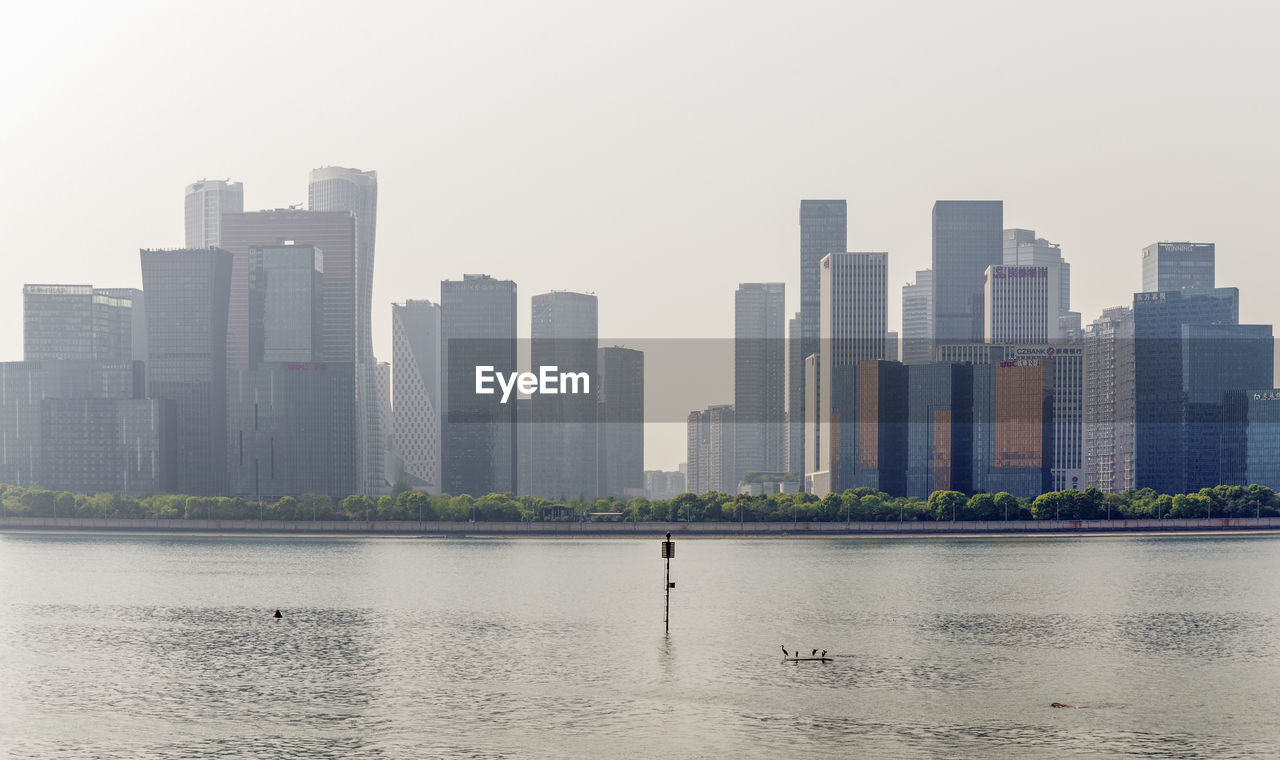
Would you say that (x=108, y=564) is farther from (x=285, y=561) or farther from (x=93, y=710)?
(x=93, y=710)

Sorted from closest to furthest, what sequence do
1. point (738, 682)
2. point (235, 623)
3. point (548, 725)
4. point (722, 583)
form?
point (548, 725) → point (738, 682) → point (235, 623) → point (722, 583)

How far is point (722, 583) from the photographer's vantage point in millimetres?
148875

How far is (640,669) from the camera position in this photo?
84.4 m

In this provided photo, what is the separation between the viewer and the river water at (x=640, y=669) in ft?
214

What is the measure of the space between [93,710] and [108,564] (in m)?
128

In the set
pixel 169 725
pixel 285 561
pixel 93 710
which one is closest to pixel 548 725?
pixel 169 725

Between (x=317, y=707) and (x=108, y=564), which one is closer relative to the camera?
(x=317, y=707)

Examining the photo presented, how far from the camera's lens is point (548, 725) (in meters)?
68.0

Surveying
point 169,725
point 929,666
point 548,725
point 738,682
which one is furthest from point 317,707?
point 929,666

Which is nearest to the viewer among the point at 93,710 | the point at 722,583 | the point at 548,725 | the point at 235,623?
the point at 548,725

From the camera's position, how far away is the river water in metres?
65.3

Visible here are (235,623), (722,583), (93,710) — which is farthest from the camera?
(722,583)

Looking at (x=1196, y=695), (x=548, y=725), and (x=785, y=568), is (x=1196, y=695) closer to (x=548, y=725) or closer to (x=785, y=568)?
(x=548, y=725)

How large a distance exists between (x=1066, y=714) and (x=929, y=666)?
54.2 ft
